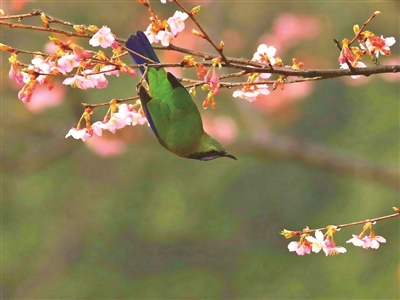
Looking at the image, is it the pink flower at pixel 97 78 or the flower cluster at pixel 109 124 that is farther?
the flower cluster at pixel 109 124

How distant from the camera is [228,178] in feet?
30.1

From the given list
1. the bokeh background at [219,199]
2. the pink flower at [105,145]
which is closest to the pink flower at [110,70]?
the pink flower at [105,145]

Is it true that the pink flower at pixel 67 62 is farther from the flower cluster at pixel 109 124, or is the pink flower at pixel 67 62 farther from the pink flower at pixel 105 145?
the pink flower at pixel 105 145

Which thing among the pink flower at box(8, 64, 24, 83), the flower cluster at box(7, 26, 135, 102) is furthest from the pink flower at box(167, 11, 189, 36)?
the pink flower at box(8, 64, 24, 83)

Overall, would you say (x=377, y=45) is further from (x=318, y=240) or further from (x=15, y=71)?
(x=15, y=71)

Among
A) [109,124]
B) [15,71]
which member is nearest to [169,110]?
[109,124]

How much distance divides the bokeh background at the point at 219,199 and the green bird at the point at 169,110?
15.6ft

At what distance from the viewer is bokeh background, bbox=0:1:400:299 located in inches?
304

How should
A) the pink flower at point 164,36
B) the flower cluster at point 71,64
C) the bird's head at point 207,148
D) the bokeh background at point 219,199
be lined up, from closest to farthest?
the flower cluster at point 71,64 < the pink flower at point 164,36 < the bird's head at point 207,148 < the bokeh background at point 219,199

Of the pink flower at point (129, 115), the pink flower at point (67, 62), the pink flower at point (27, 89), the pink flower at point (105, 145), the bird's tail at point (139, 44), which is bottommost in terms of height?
the pink flower at point (27, 89)

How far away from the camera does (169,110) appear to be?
227cm

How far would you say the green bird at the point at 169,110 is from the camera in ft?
7.18

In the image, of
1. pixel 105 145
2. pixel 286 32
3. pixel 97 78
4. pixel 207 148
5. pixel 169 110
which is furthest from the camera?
pixel 286 32

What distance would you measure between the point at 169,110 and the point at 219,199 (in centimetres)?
696
